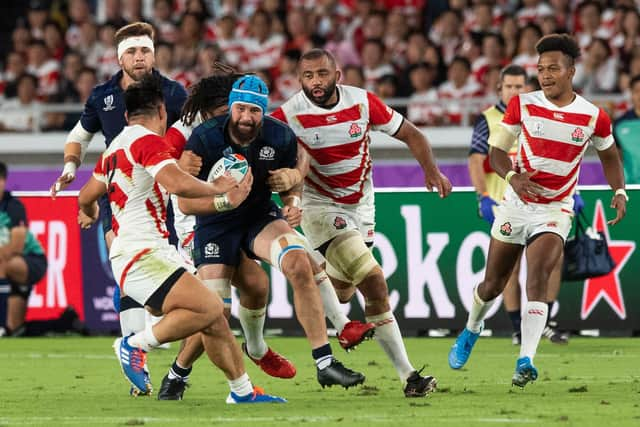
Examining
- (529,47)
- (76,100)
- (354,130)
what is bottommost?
(76,100)

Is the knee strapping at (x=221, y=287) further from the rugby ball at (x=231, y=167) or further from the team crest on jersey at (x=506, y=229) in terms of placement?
the team crest on jersey at (x=506, y=229)

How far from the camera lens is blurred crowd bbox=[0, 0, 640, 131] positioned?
17578 millimetres

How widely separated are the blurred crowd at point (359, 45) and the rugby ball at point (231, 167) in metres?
8.20

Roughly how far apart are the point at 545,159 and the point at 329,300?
1866mm

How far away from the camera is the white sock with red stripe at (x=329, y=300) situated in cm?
930

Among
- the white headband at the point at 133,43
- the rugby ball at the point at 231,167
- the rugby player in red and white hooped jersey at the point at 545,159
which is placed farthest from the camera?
the white headband at the point at 133,43

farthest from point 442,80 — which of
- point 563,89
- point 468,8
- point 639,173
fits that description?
point 563,89

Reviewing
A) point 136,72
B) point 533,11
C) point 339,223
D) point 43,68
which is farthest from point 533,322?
point 43,68

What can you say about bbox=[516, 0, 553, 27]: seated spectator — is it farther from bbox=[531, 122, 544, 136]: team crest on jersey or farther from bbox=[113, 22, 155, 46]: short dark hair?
bbox=[113, 22, 155, 46]: short dark hair

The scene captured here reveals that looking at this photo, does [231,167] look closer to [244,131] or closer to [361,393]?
[244,131]

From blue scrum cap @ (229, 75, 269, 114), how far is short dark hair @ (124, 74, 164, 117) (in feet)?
1.74

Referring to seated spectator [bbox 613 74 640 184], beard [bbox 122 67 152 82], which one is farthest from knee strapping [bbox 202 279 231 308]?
seated spectator [bbox 613 74 640 184]

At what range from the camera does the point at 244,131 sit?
8688 millimetres

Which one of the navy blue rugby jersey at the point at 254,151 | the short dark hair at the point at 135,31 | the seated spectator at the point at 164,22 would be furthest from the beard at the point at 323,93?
the seated spectator at the point at 164,22
